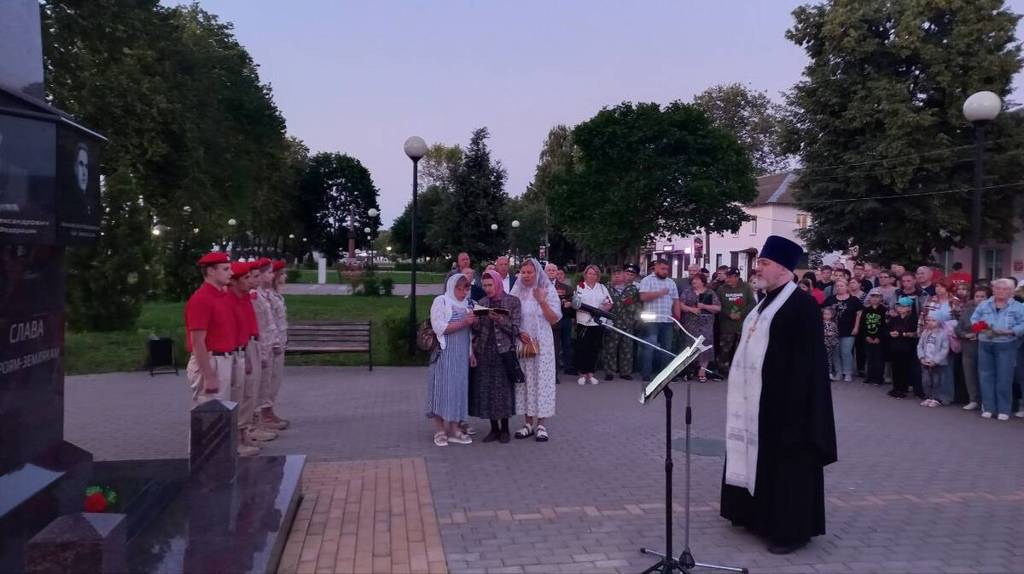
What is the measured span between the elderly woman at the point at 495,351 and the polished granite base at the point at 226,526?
253 cm

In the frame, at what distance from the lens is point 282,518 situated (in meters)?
5.30

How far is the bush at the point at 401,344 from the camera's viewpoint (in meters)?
15.2

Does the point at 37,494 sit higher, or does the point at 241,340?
the point at 241,340

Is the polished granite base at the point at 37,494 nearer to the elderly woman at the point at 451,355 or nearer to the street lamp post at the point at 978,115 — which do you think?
the elderly woman at the point at 451,355

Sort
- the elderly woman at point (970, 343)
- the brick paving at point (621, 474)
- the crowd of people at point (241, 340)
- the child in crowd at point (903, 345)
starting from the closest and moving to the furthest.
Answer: the brick paving at point (621, 474)
the crowd of people at point (241, 340)
the elderly woman at point (970, 343)
the child in crowd at point (903, 345)

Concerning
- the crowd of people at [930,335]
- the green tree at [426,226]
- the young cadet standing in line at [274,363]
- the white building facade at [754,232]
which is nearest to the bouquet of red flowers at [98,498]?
the young cadet standing in line at [274,363]

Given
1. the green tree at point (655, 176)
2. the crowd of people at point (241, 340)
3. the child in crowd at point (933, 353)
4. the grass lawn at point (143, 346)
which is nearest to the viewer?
the crowd of people at point (241, 340)

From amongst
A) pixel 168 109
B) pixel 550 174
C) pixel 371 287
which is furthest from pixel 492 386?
pixel 550 174

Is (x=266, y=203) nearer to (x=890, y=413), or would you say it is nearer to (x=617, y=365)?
(x=617, y=365)

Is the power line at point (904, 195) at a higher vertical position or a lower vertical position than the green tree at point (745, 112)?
lower

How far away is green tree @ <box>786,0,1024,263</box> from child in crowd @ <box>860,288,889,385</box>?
19.4m

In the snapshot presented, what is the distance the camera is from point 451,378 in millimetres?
8391

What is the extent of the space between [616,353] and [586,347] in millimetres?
520

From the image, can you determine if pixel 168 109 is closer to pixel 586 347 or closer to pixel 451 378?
pixel 586 347
